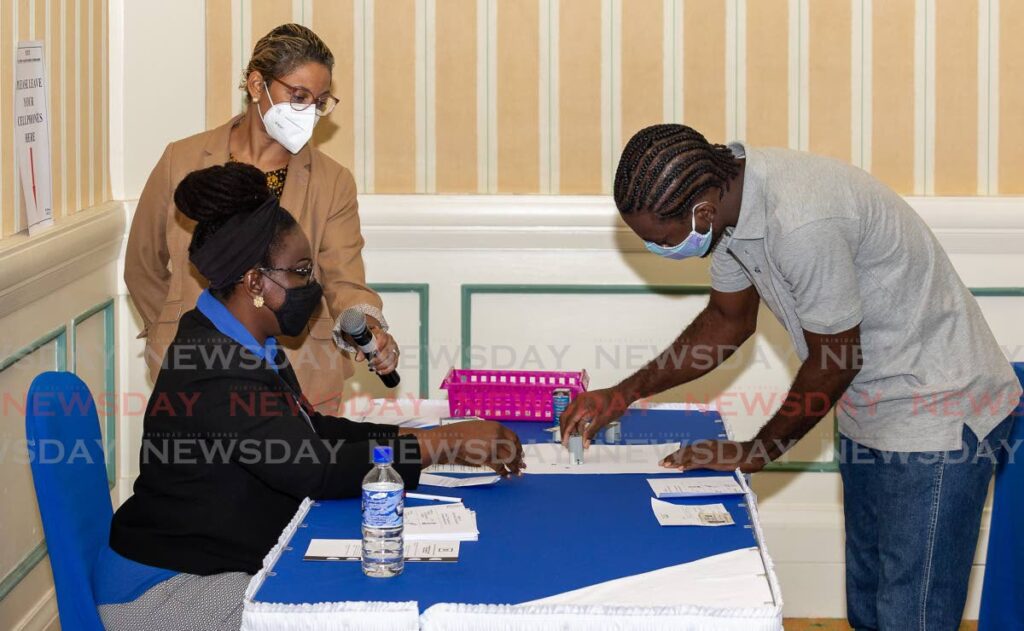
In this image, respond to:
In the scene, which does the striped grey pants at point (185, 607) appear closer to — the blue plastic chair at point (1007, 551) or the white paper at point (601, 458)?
the white paper at point (601, 458)

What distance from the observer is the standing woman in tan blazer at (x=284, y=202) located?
3381 mm

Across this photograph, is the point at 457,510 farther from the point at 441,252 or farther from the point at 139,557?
the point at 441,252

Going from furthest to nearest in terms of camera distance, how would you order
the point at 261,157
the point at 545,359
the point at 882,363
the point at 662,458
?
the point at 545,359, the point at 261,157, the point at 662,458, the point at 882,363

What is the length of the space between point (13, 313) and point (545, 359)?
72.0 inches

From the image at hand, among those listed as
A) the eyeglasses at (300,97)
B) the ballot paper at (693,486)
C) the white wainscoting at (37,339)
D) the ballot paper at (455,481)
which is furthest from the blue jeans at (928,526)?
the white wainscoting at (37,339)

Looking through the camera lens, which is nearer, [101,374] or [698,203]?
[698,203]

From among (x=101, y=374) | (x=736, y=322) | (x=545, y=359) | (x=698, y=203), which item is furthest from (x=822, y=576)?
(x=101, y=374)

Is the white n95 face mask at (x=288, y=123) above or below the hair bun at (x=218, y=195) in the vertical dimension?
above

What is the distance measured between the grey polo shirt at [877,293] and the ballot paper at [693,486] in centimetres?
33

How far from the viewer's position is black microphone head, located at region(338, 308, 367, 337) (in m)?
2.75

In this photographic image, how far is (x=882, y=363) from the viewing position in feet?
8.57

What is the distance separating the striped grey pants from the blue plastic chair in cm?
170

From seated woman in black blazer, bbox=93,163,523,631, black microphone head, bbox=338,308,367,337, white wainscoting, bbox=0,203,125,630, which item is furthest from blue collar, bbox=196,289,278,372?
white wainscoting, bbox=0,203,125,630

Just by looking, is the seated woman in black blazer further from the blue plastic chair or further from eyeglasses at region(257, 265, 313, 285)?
the blue plastic chair
